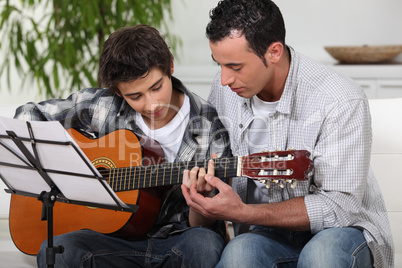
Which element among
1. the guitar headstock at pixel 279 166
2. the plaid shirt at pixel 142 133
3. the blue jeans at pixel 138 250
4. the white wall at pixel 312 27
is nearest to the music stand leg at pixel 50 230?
the blue jeans at pixel 138 250

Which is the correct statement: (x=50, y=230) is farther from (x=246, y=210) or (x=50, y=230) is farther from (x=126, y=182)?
(x=246, y=210)

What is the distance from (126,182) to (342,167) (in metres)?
0.63

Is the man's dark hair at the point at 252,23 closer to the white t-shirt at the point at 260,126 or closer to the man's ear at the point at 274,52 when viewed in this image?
the man's ear at the point at 274,52

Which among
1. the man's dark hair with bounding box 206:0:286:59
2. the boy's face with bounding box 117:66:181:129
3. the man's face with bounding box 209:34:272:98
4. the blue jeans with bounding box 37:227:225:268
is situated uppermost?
Answer: the man's dark hair with bounding box 206:0:286:59

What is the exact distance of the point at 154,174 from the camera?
5.18 ft

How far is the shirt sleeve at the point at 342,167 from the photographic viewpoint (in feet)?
4.77

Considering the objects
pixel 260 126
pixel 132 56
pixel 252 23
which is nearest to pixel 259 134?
pixel 260 126

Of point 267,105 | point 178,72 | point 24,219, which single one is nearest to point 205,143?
point 267,105

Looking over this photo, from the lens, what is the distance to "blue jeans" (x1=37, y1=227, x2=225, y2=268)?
150 centimetres

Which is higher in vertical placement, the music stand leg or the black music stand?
the black music stand

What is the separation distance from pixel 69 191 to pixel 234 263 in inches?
18.5

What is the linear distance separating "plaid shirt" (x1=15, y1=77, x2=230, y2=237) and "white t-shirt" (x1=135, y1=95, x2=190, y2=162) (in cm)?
2

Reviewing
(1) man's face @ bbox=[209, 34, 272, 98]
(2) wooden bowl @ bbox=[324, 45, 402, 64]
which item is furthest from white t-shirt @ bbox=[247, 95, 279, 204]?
(2) wooden bowl @ bbox=[324, 45, 402, 64]

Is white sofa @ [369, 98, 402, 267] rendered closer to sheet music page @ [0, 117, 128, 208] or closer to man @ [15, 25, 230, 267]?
man @ [15, 25, 230, 267]
